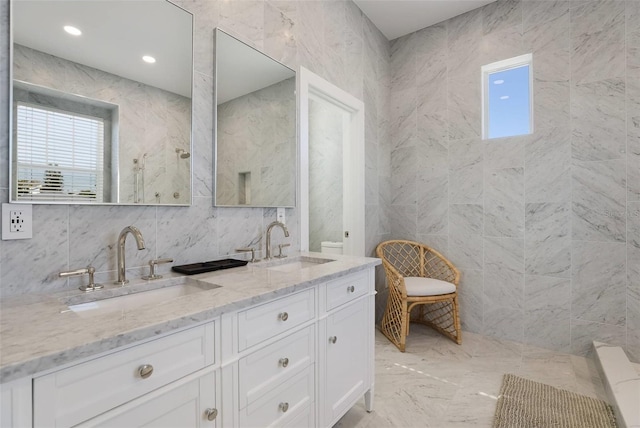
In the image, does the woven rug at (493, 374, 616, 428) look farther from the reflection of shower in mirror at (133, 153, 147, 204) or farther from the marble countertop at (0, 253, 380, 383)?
the reflection of shower in mirror at (133, 153, 147, 204)

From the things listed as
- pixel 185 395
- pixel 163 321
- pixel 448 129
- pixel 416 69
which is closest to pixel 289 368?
pixel 185 395

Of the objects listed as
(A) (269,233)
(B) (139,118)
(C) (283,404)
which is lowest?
(C) (283,404)

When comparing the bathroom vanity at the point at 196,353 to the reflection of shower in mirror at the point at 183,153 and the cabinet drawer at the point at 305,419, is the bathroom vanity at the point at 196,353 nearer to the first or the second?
the cabinet drawer at the point at 305,419

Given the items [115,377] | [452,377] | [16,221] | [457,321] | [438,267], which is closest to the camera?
[115,377]

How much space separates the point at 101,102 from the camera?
129 centimetres

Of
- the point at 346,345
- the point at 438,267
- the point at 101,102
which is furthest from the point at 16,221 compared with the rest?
the point at 438,267

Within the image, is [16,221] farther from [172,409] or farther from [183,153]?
[172,409]

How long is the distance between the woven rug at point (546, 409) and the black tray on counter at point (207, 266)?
5.41 ft

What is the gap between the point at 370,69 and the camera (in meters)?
3.16

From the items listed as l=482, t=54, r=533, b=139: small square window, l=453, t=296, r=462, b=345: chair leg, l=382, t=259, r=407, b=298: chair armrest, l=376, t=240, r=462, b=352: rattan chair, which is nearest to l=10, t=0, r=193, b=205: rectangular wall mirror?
l=382, t=259, r=407, b=298: chair armrest

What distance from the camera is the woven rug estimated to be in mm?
1776

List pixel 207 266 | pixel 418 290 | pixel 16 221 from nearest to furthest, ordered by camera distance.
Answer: pixel 16 221 < pixel 207 266 < pixel 418 290

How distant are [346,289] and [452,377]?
4.12ft

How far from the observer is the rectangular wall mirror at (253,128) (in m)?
1.77
